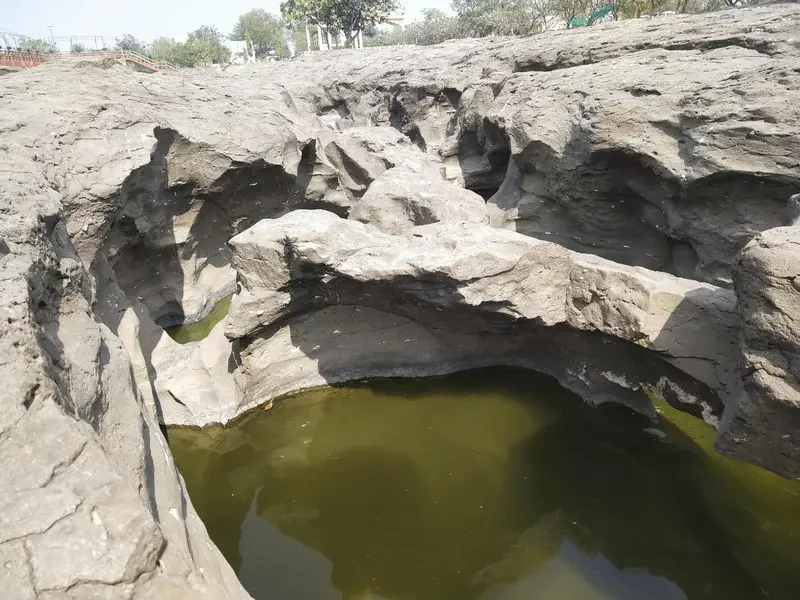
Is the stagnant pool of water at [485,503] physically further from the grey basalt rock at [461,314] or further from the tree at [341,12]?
the tree at [341,12]

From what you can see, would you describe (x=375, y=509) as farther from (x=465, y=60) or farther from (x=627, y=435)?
(x=465, y=60)

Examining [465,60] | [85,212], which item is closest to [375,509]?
[85,212]

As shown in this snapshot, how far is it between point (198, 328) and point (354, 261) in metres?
3.98

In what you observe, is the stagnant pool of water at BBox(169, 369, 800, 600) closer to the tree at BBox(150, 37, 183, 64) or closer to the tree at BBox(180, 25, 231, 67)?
the tree at BBox(180, 25, 231, 67)

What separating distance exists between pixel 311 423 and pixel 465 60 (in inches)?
395

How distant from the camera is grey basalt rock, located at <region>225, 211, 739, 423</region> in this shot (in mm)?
4082

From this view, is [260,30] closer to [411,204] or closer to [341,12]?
[341,12]

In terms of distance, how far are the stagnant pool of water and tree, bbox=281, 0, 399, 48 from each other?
89.5 ft

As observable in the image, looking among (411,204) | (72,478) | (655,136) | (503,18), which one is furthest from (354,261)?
(503,18)

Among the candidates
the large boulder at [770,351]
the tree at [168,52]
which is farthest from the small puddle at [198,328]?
the tree at [168,52]

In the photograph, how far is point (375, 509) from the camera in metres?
4.16

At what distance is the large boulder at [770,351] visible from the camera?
289 centimetres

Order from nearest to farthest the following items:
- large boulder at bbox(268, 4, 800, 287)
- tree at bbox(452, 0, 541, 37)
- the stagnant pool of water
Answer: the stagnant pool of water → large boulder at bbox(268, 4, 800, 287) → tree at bbox(452, 0, 541, 37)

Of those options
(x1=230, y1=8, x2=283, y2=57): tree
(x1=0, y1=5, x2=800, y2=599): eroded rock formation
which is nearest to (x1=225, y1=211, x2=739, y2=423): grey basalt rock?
(x1=0, y1=5, x2=800, y2=599): eroded rock formation
